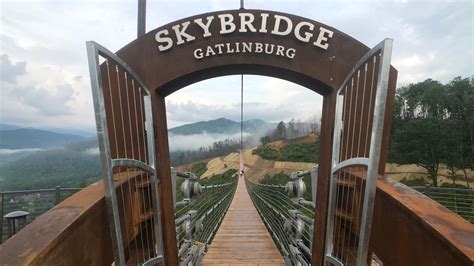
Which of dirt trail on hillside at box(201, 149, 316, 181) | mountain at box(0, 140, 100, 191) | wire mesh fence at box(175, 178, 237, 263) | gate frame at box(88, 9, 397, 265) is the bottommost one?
dirt trail on hillside at box(201, 149, 316, 181)

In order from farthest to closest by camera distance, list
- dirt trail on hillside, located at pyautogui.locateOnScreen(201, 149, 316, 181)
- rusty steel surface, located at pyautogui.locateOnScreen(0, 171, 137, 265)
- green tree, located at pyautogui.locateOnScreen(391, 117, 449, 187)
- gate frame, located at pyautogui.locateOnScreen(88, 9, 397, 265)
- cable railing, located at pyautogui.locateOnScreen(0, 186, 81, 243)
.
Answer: dirt trail on hillside, located at pyautogui.locateOnScreen(201, 149, 316, 181) → green tree, located at pyautogui.locateOnScreen(391, 117, 449, 187) → cable railing, located at pyautogui.locateOnScreen(0, 186, 81, 243) → gate frame, located at pyautogui.locateOnScreen(88, 9, 397, 265) → rusty steel surface, located at pyautogui.locateOnScreen(0, 171, 137, 265)

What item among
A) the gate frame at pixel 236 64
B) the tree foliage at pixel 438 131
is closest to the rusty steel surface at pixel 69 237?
the gate frame at pixel 236 64

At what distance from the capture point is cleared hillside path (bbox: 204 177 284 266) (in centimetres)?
390

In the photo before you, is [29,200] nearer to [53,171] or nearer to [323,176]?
[323,176]

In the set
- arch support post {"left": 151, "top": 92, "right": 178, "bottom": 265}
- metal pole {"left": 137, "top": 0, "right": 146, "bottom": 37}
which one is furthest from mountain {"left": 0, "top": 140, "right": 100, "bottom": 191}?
arch support post {"left": 151, "top": 92, "right": 178, "bottom": 265}

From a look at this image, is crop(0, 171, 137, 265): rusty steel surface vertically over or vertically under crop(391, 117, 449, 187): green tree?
over

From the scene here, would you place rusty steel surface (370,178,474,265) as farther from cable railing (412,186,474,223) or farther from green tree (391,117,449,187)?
green tree (391,117,449,187)

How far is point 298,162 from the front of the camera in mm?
37969

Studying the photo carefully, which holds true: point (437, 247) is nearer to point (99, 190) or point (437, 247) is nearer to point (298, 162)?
point (99, 190)

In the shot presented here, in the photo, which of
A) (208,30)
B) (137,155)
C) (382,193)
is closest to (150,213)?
(137,155)

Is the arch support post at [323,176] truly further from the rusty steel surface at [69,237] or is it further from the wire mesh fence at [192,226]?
the rusty steel surface at [69,237]

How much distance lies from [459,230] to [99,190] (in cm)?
156

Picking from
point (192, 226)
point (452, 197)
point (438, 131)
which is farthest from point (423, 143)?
point (192, 226)

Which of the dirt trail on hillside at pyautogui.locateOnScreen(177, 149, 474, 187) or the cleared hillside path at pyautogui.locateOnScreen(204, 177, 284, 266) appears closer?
the cleared hillside path at pyautogui.locateOnScreen(204, 177, 284, 266)
